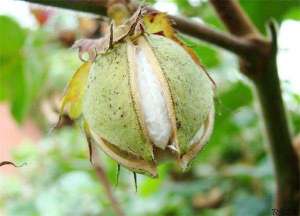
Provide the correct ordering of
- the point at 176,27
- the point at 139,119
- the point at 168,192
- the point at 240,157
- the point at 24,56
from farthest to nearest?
the point at 240,157 → the point at 168,192 → the point at 24,56 → the point at 176,27 → the point at 139,119

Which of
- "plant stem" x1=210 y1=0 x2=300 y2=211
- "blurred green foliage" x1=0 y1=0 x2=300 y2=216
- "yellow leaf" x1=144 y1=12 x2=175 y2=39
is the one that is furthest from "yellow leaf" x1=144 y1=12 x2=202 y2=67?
"blurred green foliage" x1=0 y1=0 x2=300 y2=216

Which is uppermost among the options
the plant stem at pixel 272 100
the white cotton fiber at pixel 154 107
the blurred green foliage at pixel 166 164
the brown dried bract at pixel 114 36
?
the brown dried bract at pixel 114 36

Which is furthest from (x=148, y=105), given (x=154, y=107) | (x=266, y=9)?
(x=266, y=9)

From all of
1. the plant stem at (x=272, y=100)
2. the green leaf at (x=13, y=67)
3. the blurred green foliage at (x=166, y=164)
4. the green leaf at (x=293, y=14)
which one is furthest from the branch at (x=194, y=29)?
the green leaf at (x=13, y=67)

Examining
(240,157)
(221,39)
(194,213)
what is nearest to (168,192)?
(194,213)

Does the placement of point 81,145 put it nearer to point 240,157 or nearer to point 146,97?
point 240,157

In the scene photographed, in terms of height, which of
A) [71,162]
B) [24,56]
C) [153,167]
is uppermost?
[153,167]

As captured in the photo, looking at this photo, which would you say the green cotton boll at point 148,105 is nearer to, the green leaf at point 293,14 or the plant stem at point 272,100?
the plant stem at point 272,100
